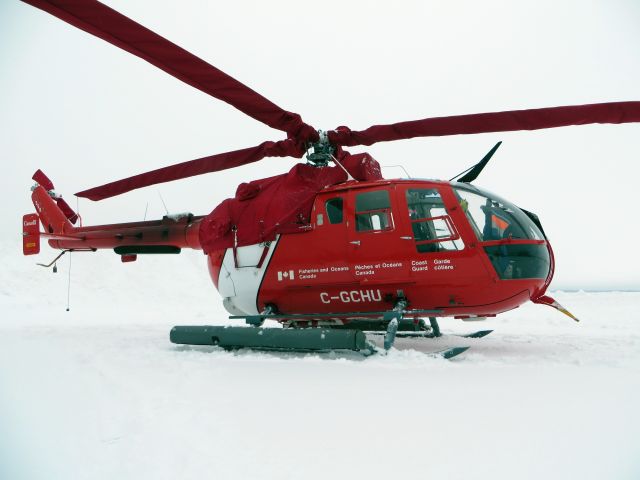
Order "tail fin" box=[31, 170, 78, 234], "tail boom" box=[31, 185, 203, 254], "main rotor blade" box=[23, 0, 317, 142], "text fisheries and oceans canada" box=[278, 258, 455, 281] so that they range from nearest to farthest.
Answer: "main rotor blade" box=[23, 0, 317, 142]
"text fisheries and oceans canada" box=[278, 258, 455, 281]
"tail boom" box=[31, 185, 203, 254]
"tail fin" box=[31, 170, 78, 234]

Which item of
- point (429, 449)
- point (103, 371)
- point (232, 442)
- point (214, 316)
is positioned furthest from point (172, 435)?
point (214, 316)

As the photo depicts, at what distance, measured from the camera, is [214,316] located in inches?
419

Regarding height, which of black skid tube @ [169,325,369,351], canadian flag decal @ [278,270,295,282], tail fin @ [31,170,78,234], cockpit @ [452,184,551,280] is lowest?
black skid tube @ [169,325,369,351]

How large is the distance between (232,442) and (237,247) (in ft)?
13.6

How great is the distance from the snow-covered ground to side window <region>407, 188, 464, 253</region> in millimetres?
1264

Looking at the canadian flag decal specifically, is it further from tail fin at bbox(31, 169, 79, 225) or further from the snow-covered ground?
tail fin at bbox(31, 169, 79, 225)

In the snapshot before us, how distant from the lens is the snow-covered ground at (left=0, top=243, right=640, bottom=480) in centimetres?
198

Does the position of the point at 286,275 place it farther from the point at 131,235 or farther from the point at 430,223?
the point at 131,235

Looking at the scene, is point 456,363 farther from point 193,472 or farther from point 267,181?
point 267,181

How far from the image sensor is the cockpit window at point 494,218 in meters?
4.82

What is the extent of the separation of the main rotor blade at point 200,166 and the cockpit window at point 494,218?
7.16 ft

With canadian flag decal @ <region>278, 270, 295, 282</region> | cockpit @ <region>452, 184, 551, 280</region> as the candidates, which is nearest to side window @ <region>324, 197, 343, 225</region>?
canadian flag decal @ <region>278, 270, 295, 282</region>

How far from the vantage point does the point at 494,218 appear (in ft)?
16.1

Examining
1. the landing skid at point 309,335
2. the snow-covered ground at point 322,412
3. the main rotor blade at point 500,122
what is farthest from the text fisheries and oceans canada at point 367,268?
the main rotor blade at point 500,122
